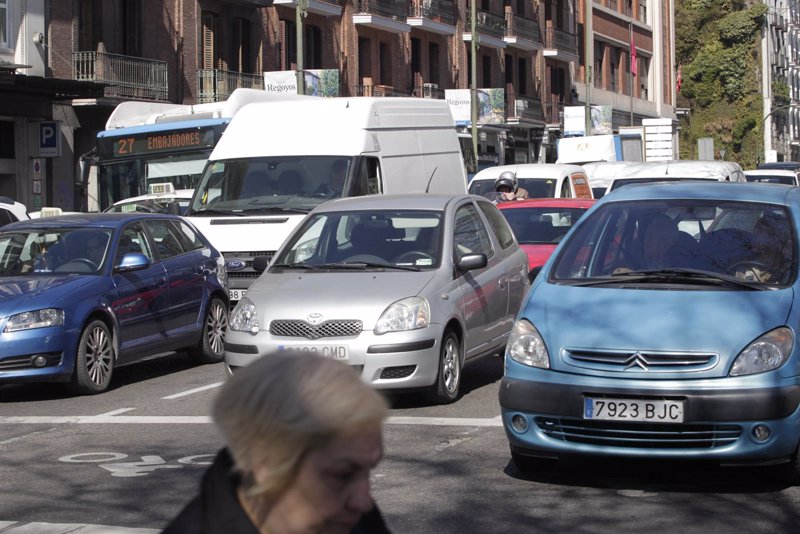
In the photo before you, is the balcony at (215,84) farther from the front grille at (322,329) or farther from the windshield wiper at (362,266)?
the front grille at (322,329)

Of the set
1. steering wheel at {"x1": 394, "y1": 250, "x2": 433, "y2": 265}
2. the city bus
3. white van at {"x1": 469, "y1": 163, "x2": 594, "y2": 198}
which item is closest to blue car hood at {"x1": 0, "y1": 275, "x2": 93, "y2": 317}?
steering wheel at {"x1": 394, "y1": 250, "x2": 433, "y2": 265}

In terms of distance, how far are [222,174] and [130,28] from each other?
66.5 feet

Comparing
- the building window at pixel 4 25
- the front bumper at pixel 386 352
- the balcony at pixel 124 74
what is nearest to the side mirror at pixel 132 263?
the front bumper at pixel 386 352

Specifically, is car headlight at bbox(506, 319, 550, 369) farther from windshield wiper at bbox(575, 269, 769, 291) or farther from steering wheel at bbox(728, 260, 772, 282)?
steering wheel at bbox(728, 260, 772, 282)

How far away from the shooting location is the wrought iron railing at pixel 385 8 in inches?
1886

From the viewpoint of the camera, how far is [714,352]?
7125mm

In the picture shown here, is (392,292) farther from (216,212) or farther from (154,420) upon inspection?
(216,212)

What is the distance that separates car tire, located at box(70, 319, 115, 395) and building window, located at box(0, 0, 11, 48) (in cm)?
2093

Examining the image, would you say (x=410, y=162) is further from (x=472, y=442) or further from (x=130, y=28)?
(x=130, y=28)

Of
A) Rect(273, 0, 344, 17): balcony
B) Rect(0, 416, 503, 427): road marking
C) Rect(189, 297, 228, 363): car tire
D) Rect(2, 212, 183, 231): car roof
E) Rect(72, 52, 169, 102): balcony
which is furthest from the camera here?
Rect(273, 0, 344, 17): balcony

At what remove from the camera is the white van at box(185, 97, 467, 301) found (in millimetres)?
16406

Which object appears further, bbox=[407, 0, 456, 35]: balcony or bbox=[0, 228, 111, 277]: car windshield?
bbox=[407, 0, 456, 35]: balcony

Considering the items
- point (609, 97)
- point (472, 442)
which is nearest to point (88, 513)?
point (472, 442)

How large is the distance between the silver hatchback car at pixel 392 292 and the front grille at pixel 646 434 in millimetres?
3001
